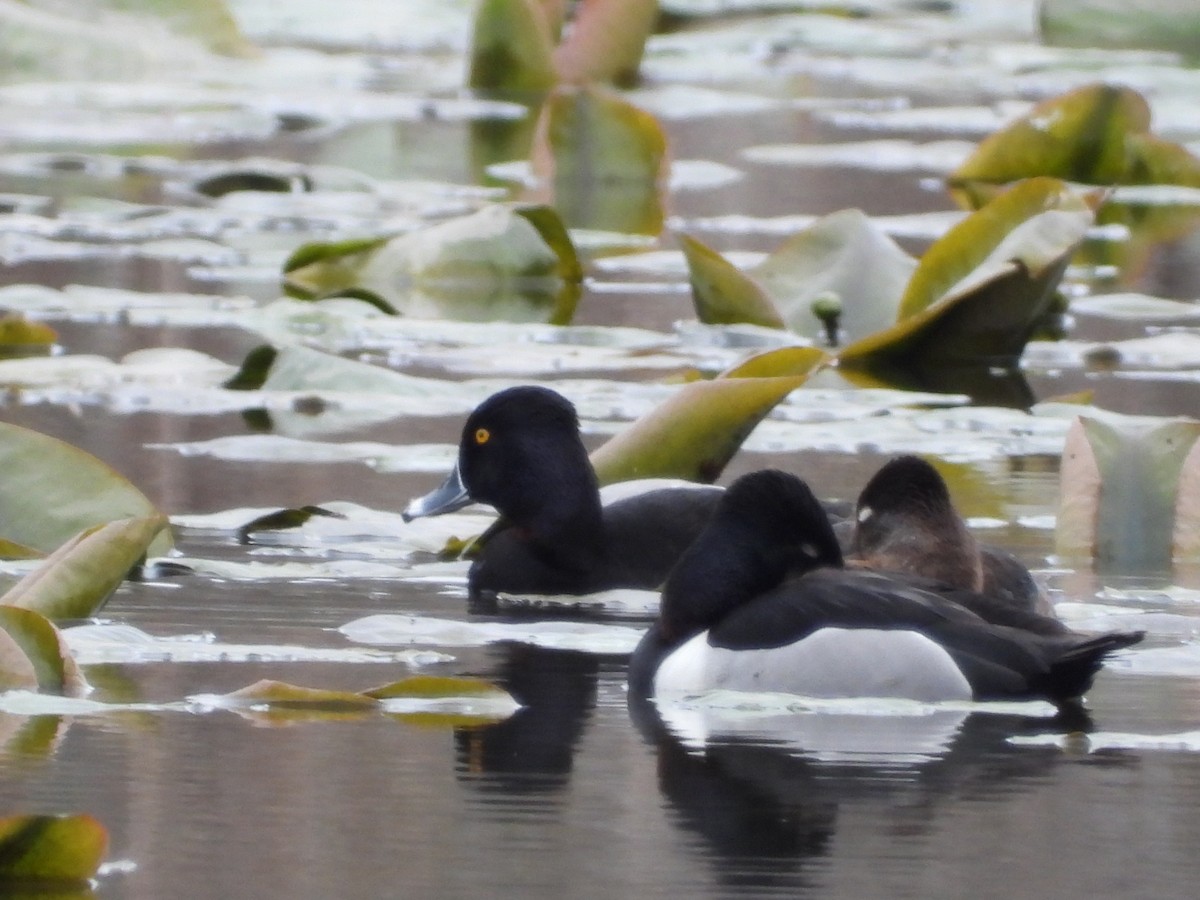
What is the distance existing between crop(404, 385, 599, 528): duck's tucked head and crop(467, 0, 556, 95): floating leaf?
9425 mm

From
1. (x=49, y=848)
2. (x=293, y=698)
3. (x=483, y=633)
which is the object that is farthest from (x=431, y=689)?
(x=49, y=848)

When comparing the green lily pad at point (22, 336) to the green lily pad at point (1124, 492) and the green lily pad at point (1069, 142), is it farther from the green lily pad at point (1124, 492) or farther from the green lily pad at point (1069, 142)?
the green lily pad at point (1069, 142)

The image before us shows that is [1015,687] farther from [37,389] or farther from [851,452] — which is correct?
[37,389]

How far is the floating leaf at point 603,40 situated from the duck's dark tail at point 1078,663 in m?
11.8

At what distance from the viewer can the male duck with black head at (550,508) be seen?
5981 mm

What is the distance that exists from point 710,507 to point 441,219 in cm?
623

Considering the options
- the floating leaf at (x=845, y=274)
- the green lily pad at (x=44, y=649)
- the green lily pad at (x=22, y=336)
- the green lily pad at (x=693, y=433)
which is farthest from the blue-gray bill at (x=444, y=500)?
the floating leaf at (x=845, y=274)

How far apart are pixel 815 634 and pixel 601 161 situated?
8.06 m

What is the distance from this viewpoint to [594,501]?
6117mm

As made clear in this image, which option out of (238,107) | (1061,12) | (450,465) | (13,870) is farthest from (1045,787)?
(1061,12)

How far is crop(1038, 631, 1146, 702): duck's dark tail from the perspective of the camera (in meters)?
4.61

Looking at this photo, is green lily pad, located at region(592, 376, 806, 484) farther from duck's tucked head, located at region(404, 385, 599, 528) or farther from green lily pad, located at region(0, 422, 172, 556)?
green lily pad, located at region(0, 422, 172, 556)

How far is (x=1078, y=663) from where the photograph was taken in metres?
4.64

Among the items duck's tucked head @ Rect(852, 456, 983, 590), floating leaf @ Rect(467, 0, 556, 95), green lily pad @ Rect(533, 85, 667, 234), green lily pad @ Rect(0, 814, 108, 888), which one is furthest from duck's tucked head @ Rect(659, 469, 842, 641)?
floating leaf @ Rect(467, 0, 556, 95)
